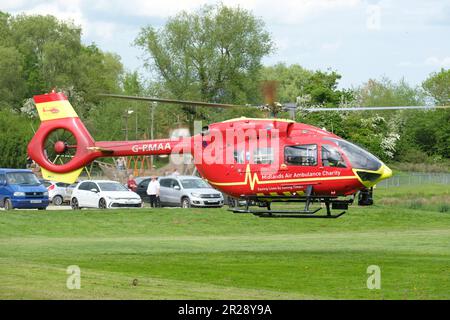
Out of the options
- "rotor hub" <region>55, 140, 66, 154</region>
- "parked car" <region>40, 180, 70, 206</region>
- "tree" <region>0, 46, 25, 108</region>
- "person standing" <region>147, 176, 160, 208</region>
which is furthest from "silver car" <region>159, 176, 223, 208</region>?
"tree" <region>0, 46, 25, 108</region>

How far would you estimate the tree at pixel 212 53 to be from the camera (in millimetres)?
77062

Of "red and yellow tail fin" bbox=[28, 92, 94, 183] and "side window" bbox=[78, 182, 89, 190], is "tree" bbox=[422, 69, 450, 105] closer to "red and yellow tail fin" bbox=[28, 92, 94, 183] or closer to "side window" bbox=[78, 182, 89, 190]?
"side window" bbox=[78, 182, 89, 190]

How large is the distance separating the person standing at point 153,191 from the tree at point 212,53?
29.1 meters

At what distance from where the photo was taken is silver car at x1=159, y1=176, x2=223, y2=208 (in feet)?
156

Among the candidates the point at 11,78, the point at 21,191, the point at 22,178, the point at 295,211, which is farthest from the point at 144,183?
the point at 11,78

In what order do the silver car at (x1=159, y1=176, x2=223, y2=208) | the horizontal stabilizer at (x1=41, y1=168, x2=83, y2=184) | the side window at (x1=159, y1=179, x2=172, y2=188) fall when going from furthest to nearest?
1. the side window at (x1=159, y1=179, x2=172, y2=188)
2. the silver car at (x1=159, y1=176, x2=223, y2=208)
3. the horizontal stabilizer at (x1=41, y1=168, x2=83, y2=184)

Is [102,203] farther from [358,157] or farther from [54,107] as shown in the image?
[358,157]

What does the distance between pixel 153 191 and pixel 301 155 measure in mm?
21608

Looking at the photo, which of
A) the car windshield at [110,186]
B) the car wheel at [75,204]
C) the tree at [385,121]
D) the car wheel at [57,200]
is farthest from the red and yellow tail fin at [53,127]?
the tree at [385,121]

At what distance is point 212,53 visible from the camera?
77.2 metres

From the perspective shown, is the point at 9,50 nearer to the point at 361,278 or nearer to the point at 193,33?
the point at 193,33

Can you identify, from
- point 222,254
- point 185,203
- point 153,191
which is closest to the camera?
point 222,254

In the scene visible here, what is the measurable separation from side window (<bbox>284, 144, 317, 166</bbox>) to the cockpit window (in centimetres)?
63

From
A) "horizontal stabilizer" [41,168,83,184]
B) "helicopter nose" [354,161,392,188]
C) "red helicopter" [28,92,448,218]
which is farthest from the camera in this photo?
"horizontal stabilizer" [41,168,83,184]
